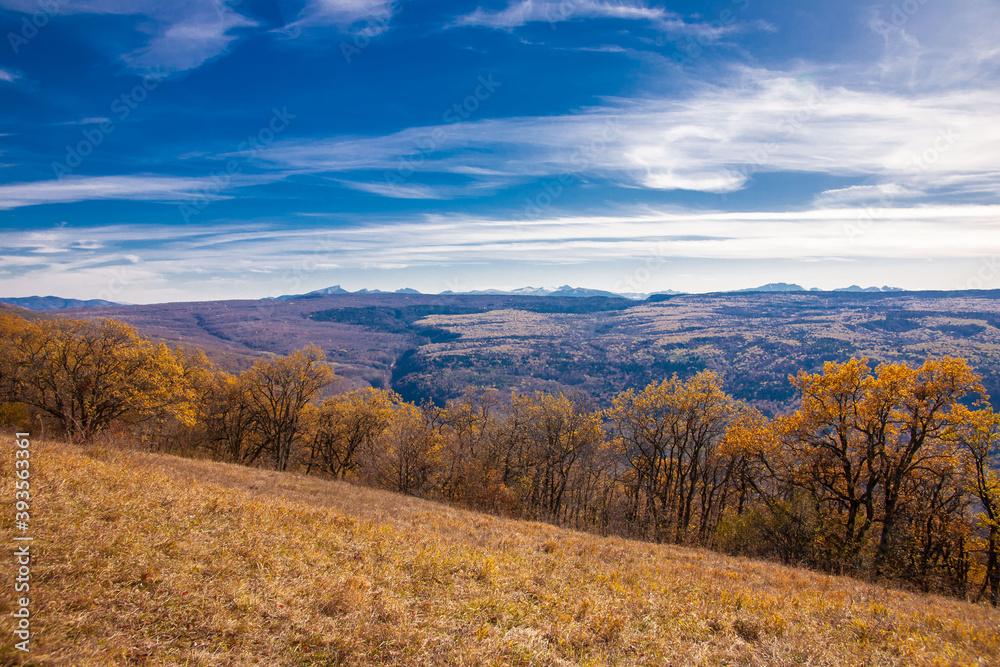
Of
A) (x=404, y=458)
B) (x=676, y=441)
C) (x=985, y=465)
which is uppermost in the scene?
(x=985, y=465)

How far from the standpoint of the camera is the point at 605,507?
42156 mm

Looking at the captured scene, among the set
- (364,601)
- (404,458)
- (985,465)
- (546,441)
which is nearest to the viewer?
(364,601)

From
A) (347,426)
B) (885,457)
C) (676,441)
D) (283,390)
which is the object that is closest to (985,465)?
(885,457)

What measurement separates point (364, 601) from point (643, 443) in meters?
35.3

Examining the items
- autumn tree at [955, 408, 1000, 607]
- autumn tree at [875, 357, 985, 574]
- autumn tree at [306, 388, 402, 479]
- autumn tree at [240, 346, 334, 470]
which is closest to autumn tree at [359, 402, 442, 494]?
autumn tree at [306, 388, 402, 479]

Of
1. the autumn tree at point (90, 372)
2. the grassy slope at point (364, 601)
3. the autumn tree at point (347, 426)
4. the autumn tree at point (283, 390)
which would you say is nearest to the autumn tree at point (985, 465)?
the grassy slope at point (364, 601)

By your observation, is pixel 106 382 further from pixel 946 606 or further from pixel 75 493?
pixel 946 606

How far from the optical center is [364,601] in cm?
733

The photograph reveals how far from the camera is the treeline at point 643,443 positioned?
21.6m

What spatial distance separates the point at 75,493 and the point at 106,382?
3158 cm

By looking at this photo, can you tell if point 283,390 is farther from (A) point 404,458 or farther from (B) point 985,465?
(B) point 985,465

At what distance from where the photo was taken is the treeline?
2162 centimetres

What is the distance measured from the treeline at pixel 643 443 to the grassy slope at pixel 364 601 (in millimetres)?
10896

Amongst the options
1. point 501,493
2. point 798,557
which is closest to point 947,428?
point 798,557
